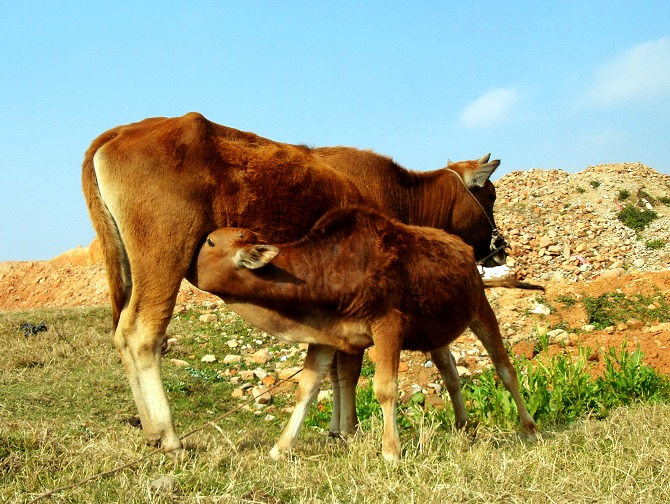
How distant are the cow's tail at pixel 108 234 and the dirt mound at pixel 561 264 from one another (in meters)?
4.54

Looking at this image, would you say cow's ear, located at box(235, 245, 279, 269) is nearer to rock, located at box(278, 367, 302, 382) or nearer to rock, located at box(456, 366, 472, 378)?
rock, located at box(278, 367, 302, 382)

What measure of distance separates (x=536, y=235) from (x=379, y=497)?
17.2 meters

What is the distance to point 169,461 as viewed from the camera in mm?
5086

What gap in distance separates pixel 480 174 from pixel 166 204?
426 cm

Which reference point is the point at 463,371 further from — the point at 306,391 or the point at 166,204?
the point at 166,204

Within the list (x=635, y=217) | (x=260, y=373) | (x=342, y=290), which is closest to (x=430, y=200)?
(x=342, y=290)

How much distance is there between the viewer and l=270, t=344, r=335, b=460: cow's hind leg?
5.45 metres

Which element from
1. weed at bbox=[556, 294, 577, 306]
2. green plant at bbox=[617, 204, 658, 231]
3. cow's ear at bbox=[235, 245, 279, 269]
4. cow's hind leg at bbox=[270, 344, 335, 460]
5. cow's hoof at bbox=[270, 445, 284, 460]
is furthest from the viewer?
green plant at bbox=[617, 204, 658, 231]

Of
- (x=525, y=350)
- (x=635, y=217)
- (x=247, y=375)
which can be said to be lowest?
(x=525, y=350)

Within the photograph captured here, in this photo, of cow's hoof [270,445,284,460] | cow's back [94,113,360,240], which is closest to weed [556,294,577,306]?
cow's back [94,113,360,240]

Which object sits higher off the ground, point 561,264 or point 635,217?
point 635,217

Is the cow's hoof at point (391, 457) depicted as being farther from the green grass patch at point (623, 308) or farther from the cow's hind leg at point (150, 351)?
the green grass patch at point (623, 308)

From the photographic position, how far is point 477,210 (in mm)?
8680

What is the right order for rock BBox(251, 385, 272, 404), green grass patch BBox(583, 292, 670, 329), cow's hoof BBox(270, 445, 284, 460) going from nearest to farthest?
cow's hoof BBox(270, 445, 284, 460), rock BBox(251, 385, 272, 404), green grass patch BBox(583, 292, 670, 329)
